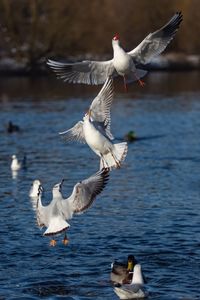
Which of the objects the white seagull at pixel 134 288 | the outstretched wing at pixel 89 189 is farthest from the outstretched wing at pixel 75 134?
the white seagull at pixel 134 288

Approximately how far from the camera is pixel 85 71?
1386 cm

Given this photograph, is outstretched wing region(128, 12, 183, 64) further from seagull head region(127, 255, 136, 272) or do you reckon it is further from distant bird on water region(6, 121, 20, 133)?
distant bird on water region(6, 121, 20, 133)

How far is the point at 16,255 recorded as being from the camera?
14.4 m

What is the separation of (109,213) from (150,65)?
138 ft

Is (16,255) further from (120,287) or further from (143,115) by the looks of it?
(143,115)

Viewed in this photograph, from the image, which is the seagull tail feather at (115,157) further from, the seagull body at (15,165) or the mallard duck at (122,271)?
the seagull body at (15,165)

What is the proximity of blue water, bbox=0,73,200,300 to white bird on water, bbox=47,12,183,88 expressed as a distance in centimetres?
288

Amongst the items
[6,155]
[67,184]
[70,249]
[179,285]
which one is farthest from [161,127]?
[179,285]

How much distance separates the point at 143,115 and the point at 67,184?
14.3m

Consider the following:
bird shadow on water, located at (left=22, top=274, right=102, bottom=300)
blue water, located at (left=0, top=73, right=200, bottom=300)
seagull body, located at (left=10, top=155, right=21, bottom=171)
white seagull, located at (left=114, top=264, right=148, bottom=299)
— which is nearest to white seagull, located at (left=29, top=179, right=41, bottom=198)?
blue water, located at (left=0, top=73, right=200, bottom=300)

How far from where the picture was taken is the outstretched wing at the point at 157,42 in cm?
1389

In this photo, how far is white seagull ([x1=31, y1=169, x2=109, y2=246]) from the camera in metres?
12.6

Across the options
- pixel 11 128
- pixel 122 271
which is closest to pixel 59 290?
pixel 122 271

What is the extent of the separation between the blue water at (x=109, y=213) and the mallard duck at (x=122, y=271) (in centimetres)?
17
